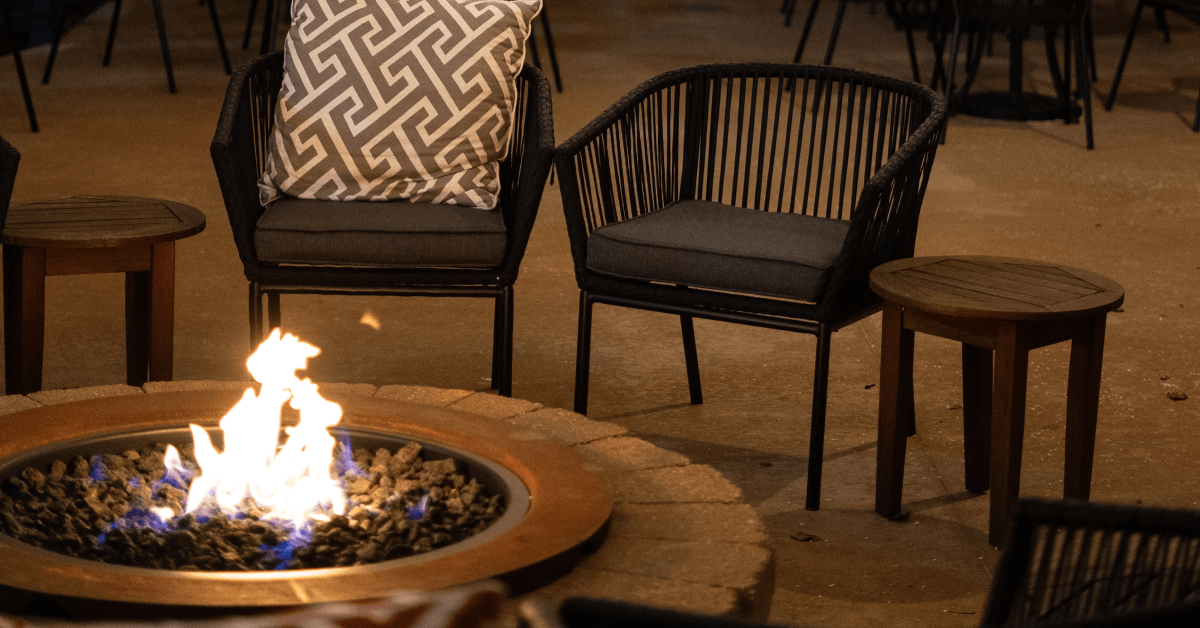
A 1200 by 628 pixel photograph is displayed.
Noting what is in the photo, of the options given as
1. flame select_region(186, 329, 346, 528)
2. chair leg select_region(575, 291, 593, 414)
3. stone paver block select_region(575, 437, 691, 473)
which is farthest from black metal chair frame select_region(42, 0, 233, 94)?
stone paver block select_region(575, 437, 691, 473)

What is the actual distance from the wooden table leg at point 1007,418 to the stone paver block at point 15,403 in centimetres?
143

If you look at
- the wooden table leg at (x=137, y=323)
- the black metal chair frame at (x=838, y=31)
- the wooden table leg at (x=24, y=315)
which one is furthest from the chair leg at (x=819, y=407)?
the black metal chair frame at (x=838, y=31)

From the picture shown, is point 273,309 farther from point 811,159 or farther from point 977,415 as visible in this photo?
point 977,415

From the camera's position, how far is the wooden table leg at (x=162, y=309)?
2707 mm

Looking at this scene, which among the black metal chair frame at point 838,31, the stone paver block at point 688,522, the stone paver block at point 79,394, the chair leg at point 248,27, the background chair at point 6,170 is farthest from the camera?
the chair leg at point 248,27

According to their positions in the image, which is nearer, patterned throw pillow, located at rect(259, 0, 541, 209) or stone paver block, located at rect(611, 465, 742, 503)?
stone paver block, located at rect(611, 465, 742, 503)

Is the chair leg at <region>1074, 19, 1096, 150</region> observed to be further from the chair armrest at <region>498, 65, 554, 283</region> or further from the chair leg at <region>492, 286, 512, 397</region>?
the chair leg at <region>492, 286, 512, 397</region>

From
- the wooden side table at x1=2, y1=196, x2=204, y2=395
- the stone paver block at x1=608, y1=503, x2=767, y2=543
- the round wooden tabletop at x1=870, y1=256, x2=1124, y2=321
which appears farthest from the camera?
the wooden side table at x1=2, y1=196, x2=204, y2=395

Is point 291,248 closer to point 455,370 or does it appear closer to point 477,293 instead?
point 477,293

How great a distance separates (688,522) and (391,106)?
1441mm

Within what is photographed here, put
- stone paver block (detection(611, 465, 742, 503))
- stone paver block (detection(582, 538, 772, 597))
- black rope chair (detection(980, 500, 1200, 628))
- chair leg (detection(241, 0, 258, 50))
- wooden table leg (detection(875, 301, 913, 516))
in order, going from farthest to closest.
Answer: chair leg (detection(241, 0, 258, 50)) < wooden table leg (detection(875, 301, 913, 516)) < stone paver block (detection(611, 465, 742, 503)) < stone paver block (detection(582, 538, 772, 597)) < black rope chair (detection(980, 500, 1200, 628))

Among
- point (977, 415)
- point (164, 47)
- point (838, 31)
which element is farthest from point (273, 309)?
point (838, 31)

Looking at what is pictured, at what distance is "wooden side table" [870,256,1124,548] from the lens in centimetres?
223

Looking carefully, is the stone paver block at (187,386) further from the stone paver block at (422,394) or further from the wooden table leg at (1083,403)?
the wooden table leg at (1083,403)
